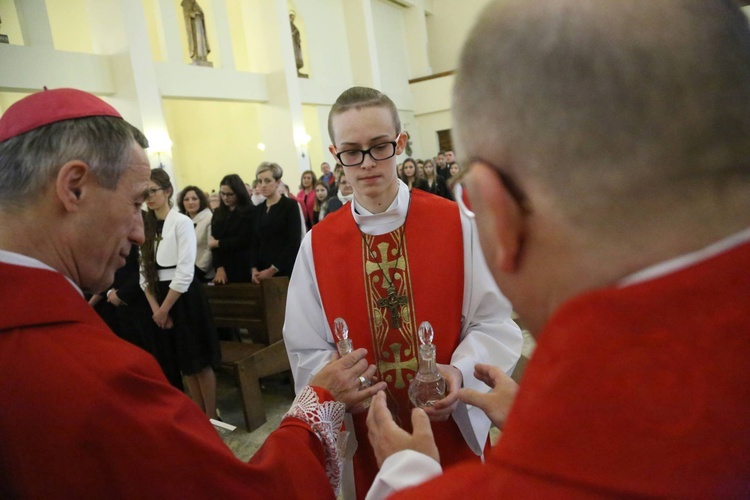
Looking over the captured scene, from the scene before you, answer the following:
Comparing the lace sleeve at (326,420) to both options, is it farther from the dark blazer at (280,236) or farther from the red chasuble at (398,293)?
the dark blazer at (280,236)

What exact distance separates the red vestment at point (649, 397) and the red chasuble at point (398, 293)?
1299 millimetres

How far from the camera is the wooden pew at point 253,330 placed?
13.0 ft

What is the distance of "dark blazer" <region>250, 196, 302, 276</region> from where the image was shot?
4719 mm

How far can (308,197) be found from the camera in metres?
8.18

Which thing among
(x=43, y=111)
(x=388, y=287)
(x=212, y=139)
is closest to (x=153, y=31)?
(x=212, y=139)

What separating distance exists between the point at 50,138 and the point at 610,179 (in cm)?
115

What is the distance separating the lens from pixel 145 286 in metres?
3.79

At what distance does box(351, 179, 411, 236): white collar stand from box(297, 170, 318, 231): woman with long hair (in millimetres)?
5697

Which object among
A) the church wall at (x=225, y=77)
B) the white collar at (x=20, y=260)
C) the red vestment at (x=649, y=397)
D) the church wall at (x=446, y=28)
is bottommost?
the red vestment at (x=649, y=397)

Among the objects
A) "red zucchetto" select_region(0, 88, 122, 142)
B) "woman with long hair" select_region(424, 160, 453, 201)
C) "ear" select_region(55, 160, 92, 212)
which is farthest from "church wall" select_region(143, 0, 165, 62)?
"ear" select_region(55, 160, 92, 212)

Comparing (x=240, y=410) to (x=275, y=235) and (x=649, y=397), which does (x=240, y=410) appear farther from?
(x=649, y=397)

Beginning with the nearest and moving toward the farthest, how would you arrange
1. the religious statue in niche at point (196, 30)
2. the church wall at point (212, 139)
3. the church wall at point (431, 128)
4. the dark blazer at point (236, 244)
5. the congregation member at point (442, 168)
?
the dark blazer at point (236, 244) → the congregation member at point (442, 168) → the religious statue in niche at point (196, 30) → the church wall at point (212, 139) → the church wall at point (431, 128)

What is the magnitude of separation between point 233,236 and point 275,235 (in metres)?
0.49

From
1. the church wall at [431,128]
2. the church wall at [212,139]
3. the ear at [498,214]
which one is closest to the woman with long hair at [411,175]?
the ear at [498,214]
